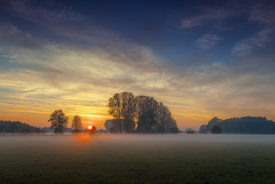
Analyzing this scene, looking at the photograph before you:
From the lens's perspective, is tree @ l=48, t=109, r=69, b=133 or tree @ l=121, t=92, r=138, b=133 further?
tree @ l=48, t=109, r=69, b=133

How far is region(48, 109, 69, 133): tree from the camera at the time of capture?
115m

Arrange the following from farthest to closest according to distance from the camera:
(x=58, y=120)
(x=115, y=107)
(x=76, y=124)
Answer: (x=76, y=124), (x=58, y=120), (x=115, y=107)

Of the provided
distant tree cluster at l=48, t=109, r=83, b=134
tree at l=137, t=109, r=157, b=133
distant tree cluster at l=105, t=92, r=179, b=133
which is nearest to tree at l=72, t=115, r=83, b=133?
distant tree cluster at l=48, t=109, r=83, b=134

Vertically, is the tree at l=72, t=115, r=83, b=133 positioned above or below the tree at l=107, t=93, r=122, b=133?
below

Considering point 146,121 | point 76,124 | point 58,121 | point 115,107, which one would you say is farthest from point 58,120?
point 146,121

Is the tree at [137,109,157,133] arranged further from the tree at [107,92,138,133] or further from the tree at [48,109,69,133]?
the tree at [48,109,69,133]

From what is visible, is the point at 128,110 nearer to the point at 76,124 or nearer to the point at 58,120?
the point at 58,120

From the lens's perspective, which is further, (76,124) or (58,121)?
(76,124)

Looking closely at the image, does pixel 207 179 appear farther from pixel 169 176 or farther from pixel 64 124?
pixel 64 124

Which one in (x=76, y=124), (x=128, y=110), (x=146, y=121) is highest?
(x=128, y=110)

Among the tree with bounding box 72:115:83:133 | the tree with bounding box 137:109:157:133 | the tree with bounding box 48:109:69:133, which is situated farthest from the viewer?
the tree with bounding box 72:115:83:133

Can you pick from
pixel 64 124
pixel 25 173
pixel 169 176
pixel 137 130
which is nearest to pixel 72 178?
pixel 25 173

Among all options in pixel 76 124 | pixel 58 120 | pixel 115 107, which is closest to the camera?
pixel 115 107

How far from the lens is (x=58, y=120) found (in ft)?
381
